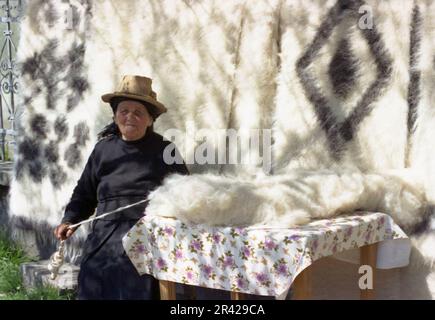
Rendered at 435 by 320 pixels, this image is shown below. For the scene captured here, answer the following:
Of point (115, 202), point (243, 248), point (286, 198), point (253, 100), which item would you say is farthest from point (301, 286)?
point (253, 100)

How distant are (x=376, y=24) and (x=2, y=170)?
3256 mm

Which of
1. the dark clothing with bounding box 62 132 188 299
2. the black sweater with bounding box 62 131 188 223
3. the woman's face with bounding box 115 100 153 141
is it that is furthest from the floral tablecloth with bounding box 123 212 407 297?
the woman's face with bounding box 115 100 153 141

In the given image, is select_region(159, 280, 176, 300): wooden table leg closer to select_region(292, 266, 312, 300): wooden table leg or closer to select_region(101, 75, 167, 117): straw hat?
select_region(292, 266, 312, 300): wooden table leg

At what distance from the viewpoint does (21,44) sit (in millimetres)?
5035

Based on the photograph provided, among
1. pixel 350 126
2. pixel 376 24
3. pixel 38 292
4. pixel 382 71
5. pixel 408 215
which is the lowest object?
pixel 38 292

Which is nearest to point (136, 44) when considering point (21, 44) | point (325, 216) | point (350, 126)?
point (21, 44)

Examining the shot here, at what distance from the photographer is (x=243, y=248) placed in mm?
2986

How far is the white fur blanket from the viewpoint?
3092 mm

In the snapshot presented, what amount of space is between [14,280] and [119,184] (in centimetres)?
153

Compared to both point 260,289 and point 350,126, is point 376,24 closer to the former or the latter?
point 350,126

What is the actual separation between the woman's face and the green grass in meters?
1.24

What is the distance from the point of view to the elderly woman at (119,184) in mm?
3611

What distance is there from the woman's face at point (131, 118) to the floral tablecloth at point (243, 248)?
0.64 metres

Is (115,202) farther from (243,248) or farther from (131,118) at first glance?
(243,248)
